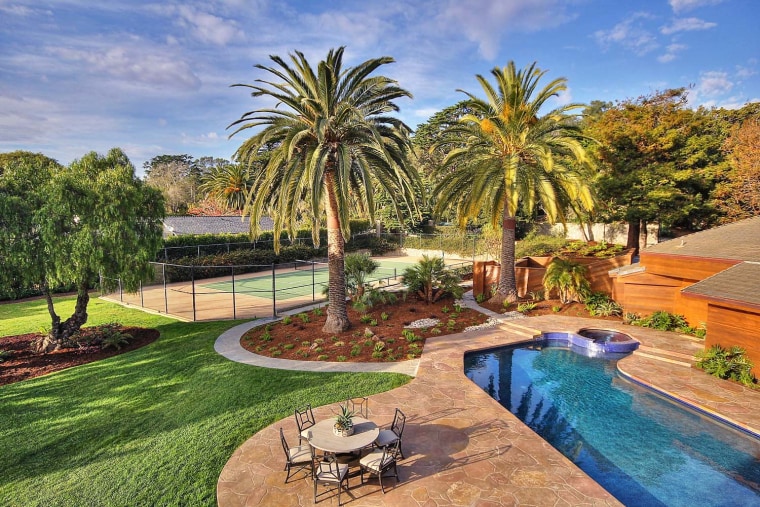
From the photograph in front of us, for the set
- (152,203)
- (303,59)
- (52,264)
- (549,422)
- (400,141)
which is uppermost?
(303,59)

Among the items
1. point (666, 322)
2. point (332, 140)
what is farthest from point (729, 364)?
point (332, 140)

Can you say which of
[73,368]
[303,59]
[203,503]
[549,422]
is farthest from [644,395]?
[73,368]

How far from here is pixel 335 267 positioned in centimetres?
1388

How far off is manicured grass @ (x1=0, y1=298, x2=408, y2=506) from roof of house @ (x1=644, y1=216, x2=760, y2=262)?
11166 millimetres

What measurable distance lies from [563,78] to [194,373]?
17620 millimetres

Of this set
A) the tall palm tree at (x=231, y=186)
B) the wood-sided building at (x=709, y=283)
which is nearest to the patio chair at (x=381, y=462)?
the wood-sided building at (x=709, y=283)

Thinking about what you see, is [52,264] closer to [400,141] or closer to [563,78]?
[400,141]

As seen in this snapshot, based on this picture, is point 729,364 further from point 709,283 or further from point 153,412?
point 153,412

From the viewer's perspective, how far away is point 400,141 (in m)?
13.8

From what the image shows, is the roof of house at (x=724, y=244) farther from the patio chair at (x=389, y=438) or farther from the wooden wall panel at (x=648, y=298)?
the patio chair at (x=389, y=438)

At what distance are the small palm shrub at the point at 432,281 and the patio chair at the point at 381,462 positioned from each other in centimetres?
1130

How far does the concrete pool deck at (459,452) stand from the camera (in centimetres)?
598

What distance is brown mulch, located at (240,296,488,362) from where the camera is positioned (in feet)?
40.9

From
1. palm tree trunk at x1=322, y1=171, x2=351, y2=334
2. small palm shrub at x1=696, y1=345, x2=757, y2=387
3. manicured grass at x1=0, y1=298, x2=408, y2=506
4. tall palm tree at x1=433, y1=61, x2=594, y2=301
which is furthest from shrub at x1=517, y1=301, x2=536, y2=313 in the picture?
manicured grass at x1=0, y1=298, x2=408, y2=506
